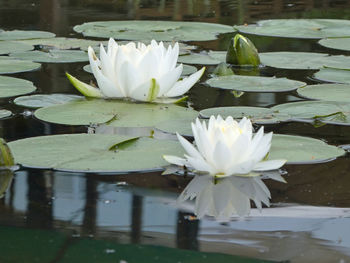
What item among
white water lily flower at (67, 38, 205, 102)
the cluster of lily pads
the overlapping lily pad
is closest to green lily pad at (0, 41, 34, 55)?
the cluster of lily pads

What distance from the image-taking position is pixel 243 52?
3723 mm

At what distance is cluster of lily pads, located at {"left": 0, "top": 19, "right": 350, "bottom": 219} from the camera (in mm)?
2203

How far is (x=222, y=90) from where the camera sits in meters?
3.22

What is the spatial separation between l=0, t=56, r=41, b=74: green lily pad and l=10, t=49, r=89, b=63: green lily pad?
9 centimetres

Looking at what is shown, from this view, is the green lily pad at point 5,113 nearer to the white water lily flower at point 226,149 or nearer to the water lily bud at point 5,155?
the water lily bud at point 5,155

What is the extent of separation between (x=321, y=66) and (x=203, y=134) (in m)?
1.76

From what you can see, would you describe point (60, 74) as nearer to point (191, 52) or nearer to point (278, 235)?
point (191, 52)

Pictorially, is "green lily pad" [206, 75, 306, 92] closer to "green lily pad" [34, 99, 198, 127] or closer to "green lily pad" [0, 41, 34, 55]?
"green lily pad" [34, 99, 198, 127]

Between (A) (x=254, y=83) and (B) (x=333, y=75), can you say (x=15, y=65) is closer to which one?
(A) (x=254, y=83)

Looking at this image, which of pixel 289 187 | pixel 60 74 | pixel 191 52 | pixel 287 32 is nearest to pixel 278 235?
pixel 289 187

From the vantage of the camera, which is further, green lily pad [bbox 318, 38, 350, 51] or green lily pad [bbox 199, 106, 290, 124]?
green lily pad [bbox 318, 38, 350, 51]

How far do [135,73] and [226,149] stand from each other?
99 centimetres

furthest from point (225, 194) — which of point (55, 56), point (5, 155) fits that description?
point (55, 56)

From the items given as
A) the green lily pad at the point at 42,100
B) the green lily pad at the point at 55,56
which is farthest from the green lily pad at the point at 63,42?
the green lily pad at the point at 42,100
